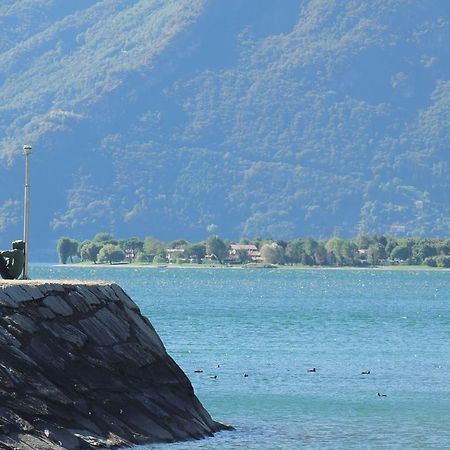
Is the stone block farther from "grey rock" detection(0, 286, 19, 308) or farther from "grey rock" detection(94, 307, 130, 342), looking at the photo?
"grey rock" detection(0, 286, 19, 308)

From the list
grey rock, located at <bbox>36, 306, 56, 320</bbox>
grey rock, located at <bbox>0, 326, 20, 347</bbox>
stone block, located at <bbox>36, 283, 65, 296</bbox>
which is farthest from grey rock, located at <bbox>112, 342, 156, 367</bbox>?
grey rock, located at <bbox>0, 326, 20, 347</bbox>

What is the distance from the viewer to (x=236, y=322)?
92.4 m

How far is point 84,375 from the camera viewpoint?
29375 mm

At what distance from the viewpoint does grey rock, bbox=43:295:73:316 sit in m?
29.8

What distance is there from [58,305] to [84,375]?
1.55 m

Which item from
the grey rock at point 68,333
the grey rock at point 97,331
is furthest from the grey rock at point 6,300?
the grey rock at point 97,331

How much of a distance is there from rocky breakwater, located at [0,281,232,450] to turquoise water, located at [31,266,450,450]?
35.3 inches

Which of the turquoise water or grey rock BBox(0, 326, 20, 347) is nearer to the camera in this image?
grey rock BBox(0, 326, 20, 347)

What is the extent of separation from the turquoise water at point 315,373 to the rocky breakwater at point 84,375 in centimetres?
90

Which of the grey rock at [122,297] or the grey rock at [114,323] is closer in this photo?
the grey rock at [114,323]

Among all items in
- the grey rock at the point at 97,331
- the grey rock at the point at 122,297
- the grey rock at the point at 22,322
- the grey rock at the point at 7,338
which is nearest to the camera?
the grey rock at the point at 7,338

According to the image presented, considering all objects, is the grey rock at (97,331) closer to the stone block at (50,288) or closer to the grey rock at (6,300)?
the stone block at (50,288)

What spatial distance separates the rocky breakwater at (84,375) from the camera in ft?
89.7

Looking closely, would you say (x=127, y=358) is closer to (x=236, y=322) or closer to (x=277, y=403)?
(x=277, y=403)
